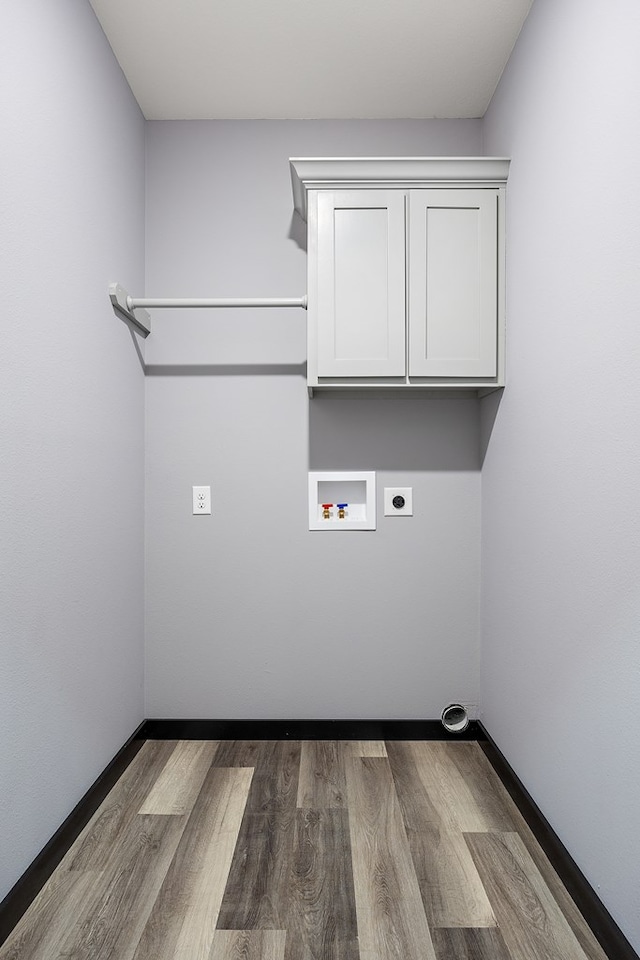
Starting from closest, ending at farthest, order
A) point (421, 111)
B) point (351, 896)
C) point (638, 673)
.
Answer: point (638, 673)
point (351, 896)
point (421, 111)

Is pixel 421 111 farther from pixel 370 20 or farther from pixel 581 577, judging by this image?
pixel 581 577

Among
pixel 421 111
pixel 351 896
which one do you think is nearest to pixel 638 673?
pixel 351 896

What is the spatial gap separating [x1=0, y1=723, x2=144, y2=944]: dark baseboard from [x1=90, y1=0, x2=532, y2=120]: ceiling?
2492 millimetres

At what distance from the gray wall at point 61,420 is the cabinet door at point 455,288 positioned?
1.10 metres

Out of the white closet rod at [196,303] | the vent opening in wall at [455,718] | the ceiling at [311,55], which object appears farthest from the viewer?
the vent opening in wall at [455,718]

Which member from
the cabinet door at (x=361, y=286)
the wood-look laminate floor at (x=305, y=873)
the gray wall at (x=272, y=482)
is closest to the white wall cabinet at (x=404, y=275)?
the cabinet door at (x=361, y=286)

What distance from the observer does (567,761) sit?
165 centimetres

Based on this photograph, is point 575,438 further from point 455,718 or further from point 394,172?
point 455,718

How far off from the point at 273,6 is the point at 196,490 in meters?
1.70

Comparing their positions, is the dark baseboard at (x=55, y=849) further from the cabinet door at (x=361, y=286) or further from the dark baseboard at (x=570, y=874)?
the cabinet door at (x=361, y=286)

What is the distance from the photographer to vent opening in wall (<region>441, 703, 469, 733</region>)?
252cm

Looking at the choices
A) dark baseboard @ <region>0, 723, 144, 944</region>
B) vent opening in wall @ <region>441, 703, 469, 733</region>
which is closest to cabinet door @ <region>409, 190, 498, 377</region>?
vent opening in wall @ <region>441, 703, 469, 733</region>

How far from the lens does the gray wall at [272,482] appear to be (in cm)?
257

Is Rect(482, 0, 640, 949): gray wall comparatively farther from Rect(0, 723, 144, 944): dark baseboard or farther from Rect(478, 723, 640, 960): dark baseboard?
Rect(0, 723, 144, 944): dark baseboard
